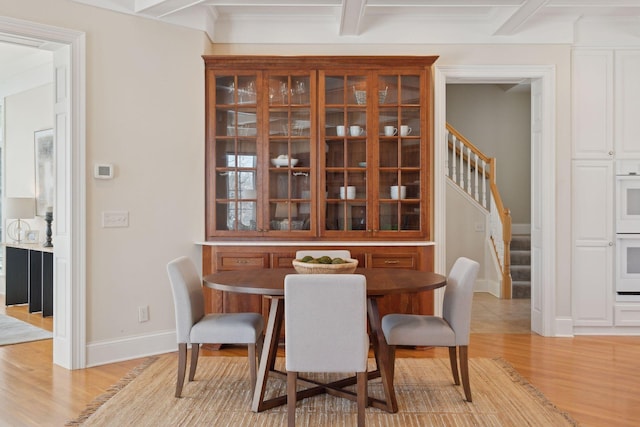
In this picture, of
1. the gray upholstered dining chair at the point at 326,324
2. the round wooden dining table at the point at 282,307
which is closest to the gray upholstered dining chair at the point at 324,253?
the round wooden dining table at the point at 282,307

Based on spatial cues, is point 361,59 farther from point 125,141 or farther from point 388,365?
point 388,365

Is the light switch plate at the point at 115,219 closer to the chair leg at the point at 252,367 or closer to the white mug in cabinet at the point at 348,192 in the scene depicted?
the chair leg at the point at 252,367

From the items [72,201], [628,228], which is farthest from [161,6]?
[628,228]

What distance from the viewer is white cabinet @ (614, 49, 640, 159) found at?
16.5 feet

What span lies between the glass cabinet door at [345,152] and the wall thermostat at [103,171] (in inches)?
68.9

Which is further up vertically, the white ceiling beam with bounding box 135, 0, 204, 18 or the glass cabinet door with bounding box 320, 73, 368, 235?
the white ceiling beam with bounding box 135, 0, 204, 18

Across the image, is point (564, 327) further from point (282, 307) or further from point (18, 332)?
point (18, 332)

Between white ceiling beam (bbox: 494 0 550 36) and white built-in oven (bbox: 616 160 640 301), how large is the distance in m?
1.62

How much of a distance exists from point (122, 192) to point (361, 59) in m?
2.30

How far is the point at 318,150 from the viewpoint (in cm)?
477

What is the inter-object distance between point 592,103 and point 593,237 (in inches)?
49.3

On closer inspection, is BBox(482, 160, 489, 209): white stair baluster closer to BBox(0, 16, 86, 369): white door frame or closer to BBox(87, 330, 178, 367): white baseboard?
BBox(87, 330, 178, 367): white baseboard

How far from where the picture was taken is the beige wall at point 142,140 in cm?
416

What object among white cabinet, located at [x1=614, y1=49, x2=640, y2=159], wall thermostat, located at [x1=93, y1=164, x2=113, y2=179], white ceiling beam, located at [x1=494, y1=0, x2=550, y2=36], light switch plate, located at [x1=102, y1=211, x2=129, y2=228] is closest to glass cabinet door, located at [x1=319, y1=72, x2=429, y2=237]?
white ceiling beam, located at [x1=494, y1=0, x2=550, y2=36]
